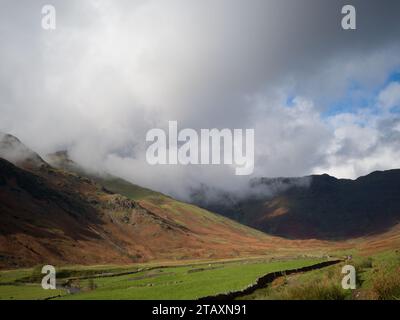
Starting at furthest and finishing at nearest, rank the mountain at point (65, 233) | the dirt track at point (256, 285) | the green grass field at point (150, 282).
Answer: the mountain at point (65, 233) < the green grass field at point (150, 282) < the dirt track at point (256, 285)

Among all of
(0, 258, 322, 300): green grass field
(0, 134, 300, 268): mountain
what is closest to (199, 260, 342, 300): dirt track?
(0, 258, 322, 300): green grass field

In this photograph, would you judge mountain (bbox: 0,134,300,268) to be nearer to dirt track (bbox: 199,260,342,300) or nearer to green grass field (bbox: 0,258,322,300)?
green grass field (bbox: 0,258,322,300)

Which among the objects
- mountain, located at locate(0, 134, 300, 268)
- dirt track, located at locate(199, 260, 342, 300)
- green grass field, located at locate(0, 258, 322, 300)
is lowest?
green grass field, located at locate(0, 258, 322, 300)

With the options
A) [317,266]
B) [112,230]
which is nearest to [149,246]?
[112,230]

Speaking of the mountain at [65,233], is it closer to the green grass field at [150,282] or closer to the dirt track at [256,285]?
the green grass field at [150,282]

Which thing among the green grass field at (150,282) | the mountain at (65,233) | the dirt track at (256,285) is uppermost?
the mountain at (65,233)

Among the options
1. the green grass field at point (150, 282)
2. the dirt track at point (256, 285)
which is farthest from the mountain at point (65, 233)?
the dirt track at point (256, 285)

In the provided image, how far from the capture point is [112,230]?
182 meters

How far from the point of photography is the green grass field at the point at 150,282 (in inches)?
1535

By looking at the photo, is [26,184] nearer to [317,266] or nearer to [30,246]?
[30,246]

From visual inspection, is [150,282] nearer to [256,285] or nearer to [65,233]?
[256,285]

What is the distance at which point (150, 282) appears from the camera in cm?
6169

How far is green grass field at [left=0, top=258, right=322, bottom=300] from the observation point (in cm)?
3900
